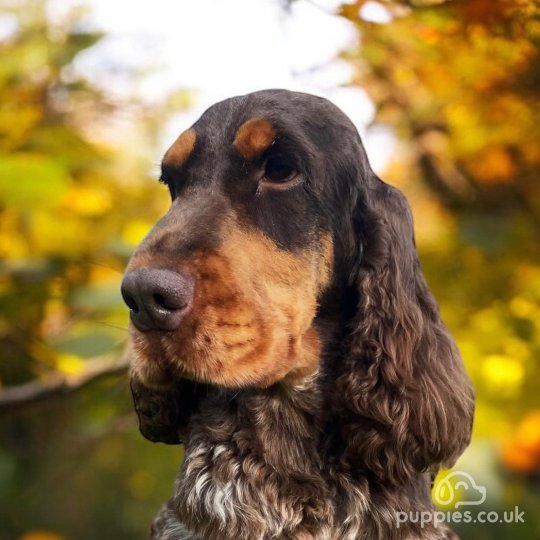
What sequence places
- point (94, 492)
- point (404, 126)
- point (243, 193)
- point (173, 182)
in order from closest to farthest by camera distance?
point (243, 193) → point (173, 182) → point (404, 126) → point (94, 492)

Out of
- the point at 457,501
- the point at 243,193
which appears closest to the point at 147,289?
the point at 243,193

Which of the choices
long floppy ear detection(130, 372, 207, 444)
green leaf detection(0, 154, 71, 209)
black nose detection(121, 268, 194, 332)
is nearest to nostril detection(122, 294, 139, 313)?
black nose detection(121, 268, 194, 332)

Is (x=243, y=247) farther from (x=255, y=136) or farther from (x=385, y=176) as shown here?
(x=385, y=176)

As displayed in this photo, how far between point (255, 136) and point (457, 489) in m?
2.03

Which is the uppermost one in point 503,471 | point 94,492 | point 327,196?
point 327,196

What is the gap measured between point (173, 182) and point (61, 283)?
1.92 meters

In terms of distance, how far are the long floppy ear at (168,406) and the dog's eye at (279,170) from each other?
75 centimetres

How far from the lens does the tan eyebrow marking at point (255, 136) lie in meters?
2.67

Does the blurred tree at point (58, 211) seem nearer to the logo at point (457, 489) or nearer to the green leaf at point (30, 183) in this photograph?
the green leaf at point (30, 183)

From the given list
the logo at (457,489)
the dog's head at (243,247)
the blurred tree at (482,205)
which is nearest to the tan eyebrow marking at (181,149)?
the dog's head at (243,247)

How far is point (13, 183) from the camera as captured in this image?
3854mm

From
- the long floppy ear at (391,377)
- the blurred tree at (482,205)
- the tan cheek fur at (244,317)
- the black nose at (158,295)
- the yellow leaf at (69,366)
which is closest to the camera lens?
the black nose at (158,295)

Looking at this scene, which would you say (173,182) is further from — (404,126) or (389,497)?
(404,126)

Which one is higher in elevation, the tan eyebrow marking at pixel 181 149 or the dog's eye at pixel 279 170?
the dog's eye at pixel 279 170
